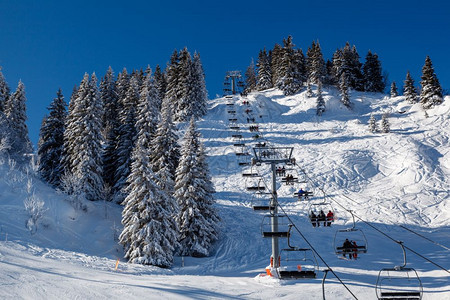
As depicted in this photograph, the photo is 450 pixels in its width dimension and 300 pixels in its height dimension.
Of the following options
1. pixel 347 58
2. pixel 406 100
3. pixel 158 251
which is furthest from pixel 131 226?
pixel 347 58

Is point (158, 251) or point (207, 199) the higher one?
point (207, 199)

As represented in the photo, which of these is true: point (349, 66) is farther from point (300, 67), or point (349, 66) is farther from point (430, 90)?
point (430, 90)

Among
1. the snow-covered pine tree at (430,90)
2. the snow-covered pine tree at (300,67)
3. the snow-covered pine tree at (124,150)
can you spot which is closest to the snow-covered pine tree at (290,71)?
the snow-covered pine tree at (300,67)

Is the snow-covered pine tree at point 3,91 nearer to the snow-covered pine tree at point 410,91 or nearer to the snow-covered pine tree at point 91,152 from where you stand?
the snow-covered pine tree at point 91,152

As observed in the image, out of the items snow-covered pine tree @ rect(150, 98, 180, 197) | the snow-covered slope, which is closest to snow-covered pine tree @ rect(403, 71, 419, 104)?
the snow-covered slope

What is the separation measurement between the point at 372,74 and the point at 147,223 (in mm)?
76898

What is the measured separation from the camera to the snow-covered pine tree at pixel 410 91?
67750 mm

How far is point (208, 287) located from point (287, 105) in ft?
197

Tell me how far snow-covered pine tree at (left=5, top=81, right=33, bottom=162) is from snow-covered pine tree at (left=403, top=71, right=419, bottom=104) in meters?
65.1

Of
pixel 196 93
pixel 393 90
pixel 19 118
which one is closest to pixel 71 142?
pixel 19 118

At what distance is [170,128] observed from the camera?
1451 inches

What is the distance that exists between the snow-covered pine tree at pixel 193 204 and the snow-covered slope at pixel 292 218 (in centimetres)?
142

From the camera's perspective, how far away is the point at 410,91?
68.3 meters

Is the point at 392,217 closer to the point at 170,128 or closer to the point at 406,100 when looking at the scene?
the point at 170,128
